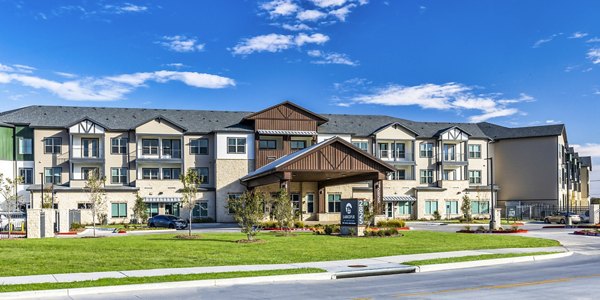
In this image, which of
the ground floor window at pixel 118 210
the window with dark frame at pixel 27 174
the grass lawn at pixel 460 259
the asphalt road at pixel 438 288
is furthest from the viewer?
the window with dark frame at pixel 27 174

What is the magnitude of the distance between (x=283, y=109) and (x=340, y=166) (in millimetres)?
18368

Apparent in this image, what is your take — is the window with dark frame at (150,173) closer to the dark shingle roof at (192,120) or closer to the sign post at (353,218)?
the dark shingle roof at (192,120)

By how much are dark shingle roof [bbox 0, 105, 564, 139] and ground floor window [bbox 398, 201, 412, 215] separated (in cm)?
855

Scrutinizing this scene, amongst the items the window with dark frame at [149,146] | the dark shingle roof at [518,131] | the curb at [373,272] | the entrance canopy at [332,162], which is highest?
the dark shingle roof at [518,131]

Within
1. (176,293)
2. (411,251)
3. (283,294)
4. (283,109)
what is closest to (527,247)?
(411,251)

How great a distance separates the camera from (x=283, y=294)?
1453cm

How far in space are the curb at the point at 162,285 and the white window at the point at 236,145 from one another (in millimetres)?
44771

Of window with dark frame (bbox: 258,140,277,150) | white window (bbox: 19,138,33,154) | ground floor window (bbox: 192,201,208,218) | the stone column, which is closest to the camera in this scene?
the stone column

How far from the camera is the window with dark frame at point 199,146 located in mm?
62906

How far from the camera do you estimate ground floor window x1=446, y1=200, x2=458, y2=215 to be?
6994cm

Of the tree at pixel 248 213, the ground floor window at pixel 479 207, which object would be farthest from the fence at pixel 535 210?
the tree at pixel 248 213

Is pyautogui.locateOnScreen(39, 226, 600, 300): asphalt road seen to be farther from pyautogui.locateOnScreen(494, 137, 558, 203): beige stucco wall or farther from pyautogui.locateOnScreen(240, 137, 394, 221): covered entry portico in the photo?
pyautogui.locateOnScreen(494, 137, 558, 203): beige stucco wall

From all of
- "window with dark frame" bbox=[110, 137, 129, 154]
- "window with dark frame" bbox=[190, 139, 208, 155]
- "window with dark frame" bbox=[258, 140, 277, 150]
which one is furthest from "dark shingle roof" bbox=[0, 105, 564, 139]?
"window with dark frame" bbox=[258, 140, 277, 150]

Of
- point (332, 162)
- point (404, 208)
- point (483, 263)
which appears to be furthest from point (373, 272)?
point (404, 208)
